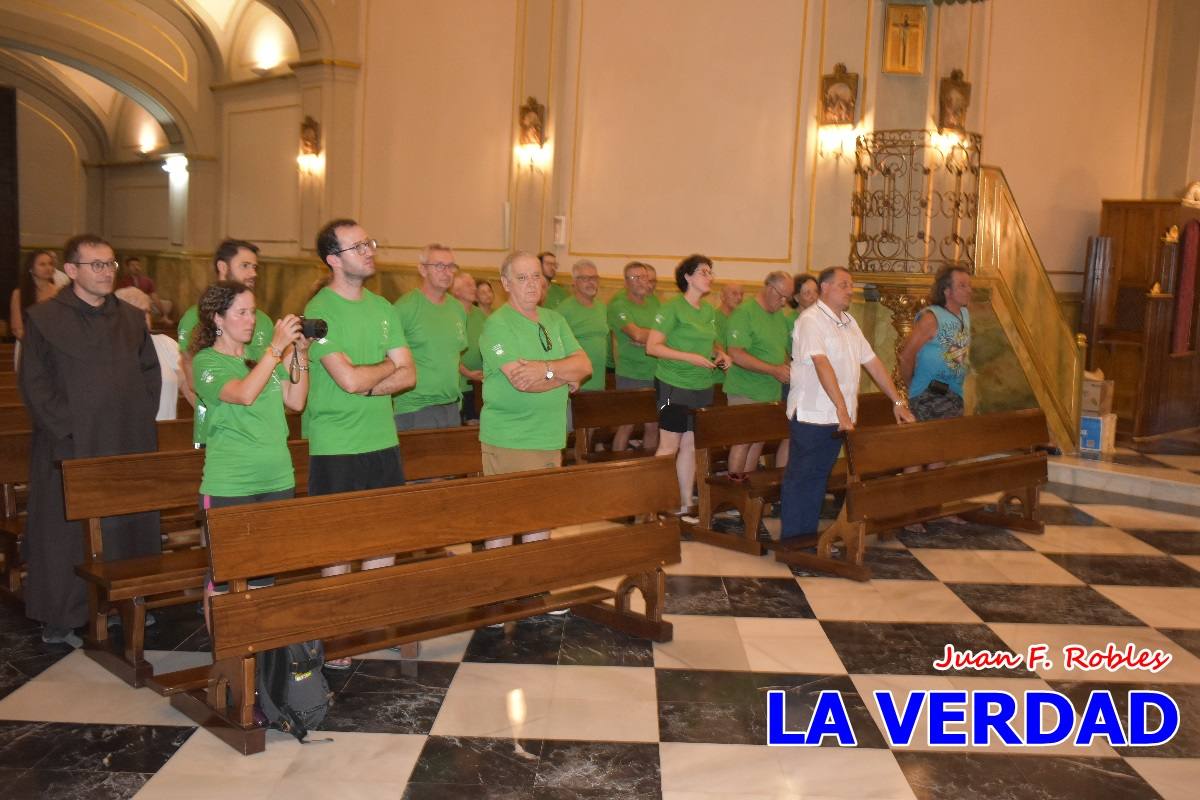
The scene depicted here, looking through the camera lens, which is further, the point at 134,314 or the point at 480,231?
the point at 480,231

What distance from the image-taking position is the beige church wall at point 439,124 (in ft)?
38.8

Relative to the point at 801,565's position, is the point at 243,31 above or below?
above

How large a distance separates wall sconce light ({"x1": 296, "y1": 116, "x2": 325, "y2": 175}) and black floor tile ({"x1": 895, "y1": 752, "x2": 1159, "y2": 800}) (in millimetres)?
10903

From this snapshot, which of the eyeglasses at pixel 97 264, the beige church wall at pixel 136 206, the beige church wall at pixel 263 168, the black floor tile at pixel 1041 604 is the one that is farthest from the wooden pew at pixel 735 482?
the beige church wall at pixel 136 206

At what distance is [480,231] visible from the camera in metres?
12.0

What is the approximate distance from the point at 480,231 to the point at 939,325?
21.0 feet

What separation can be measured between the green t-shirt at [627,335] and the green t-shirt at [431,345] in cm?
261

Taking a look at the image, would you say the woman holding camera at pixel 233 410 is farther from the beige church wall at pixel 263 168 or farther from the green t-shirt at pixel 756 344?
the beige church wall at pixel 263 168

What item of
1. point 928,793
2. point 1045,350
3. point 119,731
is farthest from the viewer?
point 1045,350

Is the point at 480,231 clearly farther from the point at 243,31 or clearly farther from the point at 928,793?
the point at 928,793

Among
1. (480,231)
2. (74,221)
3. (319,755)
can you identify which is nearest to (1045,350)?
(480,231)

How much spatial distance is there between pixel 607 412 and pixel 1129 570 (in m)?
3.16

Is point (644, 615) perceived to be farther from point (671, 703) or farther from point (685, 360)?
point (685, 360)

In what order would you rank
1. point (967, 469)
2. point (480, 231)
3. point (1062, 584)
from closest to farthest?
1. point (1062, 584)
2. point (967, 469)
3. point (480, 231)
